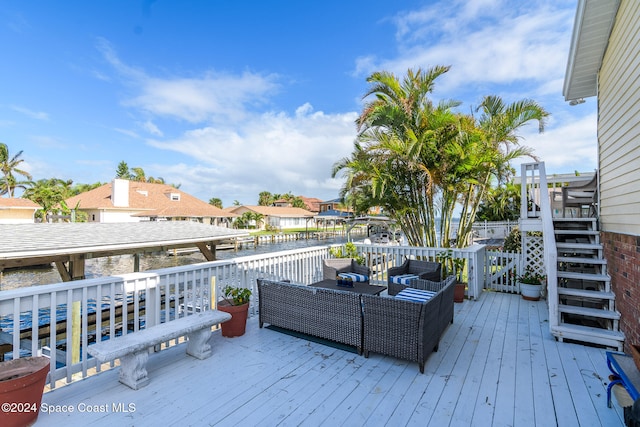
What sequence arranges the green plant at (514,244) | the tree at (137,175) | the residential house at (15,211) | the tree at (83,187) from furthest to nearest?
the tree at (137,175) < the tree at (83,187) < the residential house at (15,211) < the green plant at (514,244)

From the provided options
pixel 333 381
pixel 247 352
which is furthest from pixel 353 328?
pixel 247 352

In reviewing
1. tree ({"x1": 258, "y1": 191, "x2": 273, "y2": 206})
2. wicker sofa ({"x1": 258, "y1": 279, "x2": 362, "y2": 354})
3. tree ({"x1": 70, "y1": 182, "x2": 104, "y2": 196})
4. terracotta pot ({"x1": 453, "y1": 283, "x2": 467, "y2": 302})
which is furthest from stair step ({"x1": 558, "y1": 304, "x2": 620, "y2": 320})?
tree ({"x1": 258, "y1": 191, "x2": 273, "y2": 206})

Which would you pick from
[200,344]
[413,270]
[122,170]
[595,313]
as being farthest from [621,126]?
[122,170]

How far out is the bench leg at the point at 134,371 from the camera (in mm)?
2500

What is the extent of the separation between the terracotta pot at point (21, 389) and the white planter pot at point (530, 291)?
6595 millimetres

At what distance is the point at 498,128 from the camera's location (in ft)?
23.9

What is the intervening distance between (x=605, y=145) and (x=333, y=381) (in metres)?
5.14

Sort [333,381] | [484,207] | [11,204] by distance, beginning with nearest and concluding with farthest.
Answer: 1. [333,381]
2. [11,204]
3. [484,207]

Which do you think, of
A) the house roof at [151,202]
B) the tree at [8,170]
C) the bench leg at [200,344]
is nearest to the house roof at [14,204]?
the house roof at [151,202]

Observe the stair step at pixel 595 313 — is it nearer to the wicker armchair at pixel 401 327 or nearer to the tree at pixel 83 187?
the wicker armchair at pixel 401 327

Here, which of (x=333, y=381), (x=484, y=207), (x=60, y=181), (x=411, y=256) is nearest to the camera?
(x=333, y=381)

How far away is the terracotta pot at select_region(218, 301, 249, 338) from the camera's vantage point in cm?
358

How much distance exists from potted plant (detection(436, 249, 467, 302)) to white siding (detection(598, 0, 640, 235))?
2.14 metres

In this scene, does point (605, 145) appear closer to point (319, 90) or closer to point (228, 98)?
point (319, 90)
